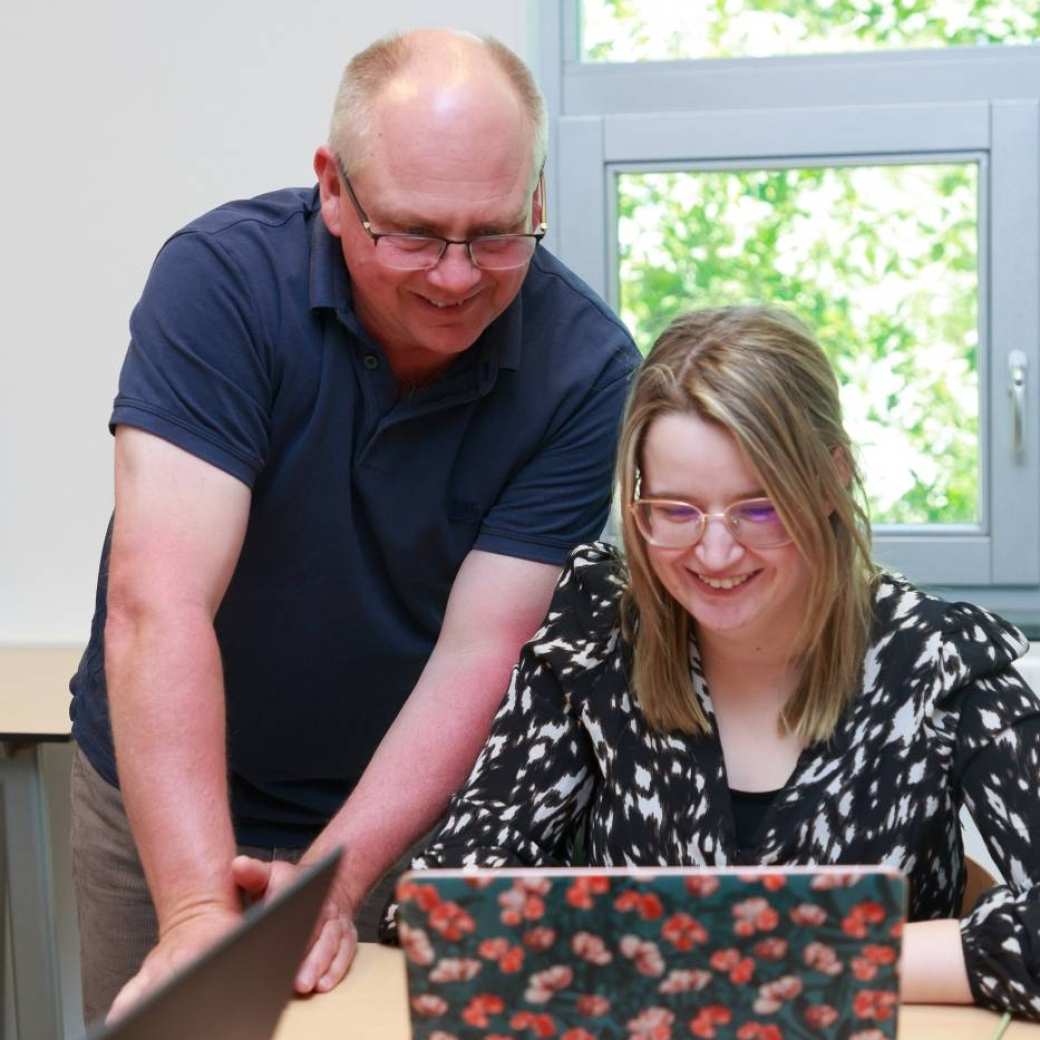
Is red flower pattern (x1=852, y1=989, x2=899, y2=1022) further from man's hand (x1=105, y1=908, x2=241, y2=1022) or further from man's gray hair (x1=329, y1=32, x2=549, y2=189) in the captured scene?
man's gray hair (x1=329, y1=32, x2=549, y2=189)

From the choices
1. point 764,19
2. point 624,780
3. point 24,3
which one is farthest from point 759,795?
point 24,3

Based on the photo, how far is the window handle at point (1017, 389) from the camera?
9.04 feet

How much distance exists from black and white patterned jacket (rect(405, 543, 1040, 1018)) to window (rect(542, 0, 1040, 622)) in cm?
133

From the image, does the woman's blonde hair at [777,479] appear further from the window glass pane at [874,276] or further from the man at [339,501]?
the window glass pane at [874,276]

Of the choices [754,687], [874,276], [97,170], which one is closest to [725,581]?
[754,687]

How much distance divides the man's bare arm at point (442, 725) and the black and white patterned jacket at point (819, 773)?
2.2 inches

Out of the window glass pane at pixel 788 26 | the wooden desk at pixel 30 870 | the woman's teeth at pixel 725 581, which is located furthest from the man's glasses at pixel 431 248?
the window glass pane at pixel 788 26

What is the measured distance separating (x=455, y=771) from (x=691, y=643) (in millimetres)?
282

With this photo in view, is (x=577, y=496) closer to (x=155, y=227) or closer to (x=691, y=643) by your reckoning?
(x=691, y=643)

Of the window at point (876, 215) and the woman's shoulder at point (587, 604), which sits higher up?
the window at point (876, 215)

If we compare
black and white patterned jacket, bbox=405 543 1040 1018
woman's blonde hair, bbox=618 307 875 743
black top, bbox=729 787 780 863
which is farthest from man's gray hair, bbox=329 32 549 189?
black top, bbox=729 787 780 863

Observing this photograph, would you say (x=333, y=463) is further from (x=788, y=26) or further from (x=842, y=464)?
(x=788, y=26)

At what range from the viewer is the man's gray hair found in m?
1.57

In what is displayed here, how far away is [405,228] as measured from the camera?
152cm
